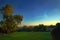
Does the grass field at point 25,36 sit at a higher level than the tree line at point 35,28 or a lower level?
lower

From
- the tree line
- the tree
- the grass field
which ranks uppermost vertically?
the tree

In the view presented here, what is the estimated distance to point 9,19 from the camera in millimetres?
3320

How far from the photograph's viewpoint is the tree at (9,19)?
10.9 ft

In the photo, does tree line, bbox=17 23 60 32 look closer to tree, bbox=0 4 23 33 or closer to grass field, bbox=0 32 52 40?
grass field, bbox=0 32 52 40

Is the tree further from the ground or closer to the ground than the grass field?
further from the ground

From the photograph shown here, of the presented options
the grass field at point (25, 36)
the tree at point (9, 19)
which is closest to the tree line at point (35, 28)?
the grass field at point (25, 36)

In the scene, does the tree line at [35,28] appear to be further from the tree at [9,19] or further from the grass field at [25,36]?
the tree at [9,19]

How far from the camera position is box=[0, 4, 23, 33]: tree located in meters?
3.32

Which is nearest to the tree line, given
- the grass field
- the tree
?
the grass field

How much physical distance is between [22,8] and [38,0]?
506mm

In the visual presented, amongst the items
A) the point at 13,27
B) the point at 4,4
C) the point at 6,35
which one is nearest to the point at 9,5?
the point at 4,4

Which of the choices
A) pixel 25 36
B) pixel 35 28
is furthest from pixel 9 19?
pixel 35 28

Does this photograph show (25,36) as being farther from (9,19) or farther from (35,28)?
(9,19)

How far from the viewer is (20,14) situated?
11.1ft
